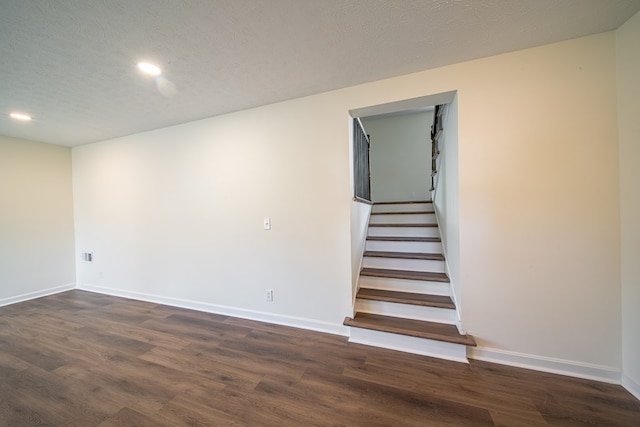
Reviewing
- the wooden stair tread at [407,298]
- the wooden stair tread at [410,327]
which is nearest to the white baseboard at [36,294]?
the wooden stair tread at [410,327]

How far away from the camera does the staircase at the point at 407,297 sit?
6.10ft

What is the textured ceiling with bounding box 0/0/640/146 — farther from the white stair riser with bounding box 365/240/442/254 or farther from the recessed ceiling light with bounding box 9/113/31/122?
the white stair riser with bounding box 365/240/442/254

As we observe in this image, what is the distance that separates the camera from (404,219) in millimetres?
3193

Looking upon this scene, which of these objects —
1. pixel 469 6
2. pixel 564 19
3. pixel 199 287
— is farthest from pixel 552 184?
pixel 199 287

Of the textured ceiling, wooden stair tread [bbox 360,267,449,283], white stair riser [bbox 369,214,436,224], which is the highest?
the textured ceiling

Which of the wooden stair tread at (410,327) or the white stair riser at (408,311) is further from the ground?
the white stair riser at (408,311)

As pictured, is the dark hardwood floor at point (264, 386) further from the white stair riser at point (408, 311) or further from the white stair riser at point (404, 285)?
the white stair riser at point (404, 285)

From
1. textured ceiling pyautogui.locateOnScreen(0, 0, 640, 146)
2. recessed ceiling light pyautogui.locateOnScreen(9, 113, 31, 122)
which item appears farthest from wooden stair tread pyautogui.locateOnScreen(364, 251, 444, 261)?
recessed ceiling light pyautogui.locateOnScreen(9, 113, 31, 122)

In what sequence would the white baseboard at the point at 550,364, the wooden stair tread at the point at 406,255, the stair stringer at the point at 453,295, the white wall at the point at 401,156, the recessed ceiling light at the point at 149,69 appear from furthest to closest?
the white wall at the point at 401,156 → the wooden stair tread at the point at 406,255 → the stair stringer at the point at 453,295 → the recessed ceiling light at the point at 149,69 → the white baseboard at the point at 550,364

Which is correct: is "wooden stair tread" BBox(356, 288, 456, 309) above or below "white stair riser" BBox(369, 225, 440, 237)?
below

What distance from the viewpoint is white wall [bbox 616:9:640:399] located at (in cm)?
138

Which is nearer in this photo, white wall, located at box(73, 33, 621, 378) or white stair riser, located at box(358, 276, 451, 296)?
white wall, located at box(73, 33, 621, 378)

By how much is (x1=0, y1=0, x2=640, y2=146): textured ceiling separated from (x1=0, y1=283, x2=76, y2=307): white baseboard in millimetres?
2833

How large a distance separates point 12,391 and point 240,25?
297cm
